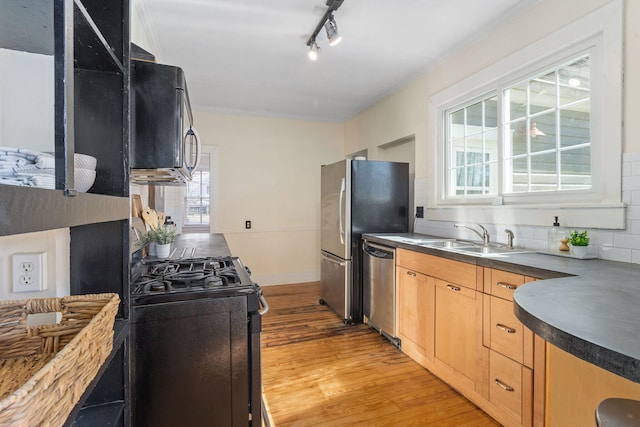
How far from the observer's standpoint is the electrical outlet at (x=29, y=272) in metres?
0.88

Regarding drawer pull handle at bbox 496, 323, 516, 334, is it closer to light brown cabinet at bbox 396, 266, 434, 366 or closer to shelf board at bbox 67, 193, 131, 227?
light brown cabinet at bbox 396, 266, 434, 366

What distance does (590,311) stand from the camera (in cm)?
82

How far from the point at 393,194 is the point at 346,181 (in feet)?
1.81

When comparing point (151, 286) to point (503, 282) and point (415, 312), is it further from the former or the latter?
point (415, 312)

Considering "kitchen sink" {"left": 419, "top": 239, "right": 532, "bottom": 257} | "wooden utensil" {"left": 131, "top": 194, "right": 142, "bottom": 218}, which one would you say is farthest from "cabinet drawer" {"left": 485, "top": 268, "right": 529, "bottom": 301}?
"wooden utensil" {"left": 131, "top": 194, "right": 142, "bottom": 218}

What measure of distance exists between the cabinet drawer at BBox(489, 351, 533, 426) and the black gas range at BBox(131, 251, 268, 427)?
4.17 ft

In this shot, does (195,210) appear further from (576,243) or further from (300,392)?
(576,243)

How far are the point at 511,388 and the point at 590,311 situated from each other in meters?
1.06

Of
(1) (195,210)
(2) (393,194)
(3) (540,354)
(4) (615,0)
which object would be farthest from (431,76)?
(1) (195,210)

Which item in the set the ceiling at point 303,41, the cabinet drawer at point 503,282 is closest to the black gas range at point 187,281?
the cabinet drawer at point 503,282

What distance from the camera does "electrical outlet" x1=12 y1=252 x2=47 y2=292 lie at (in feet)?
2.90

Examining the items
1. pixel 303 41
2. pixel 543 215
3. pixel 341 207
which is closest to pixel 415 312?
pixel 543 215

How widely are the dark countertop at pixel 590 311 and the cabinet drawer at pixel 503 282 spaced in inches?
3.2

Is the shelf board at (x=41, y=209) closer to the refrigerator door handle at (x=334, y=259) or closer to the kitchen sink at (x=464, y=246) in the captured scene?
the kitchen sink at (x=464, y=246)
